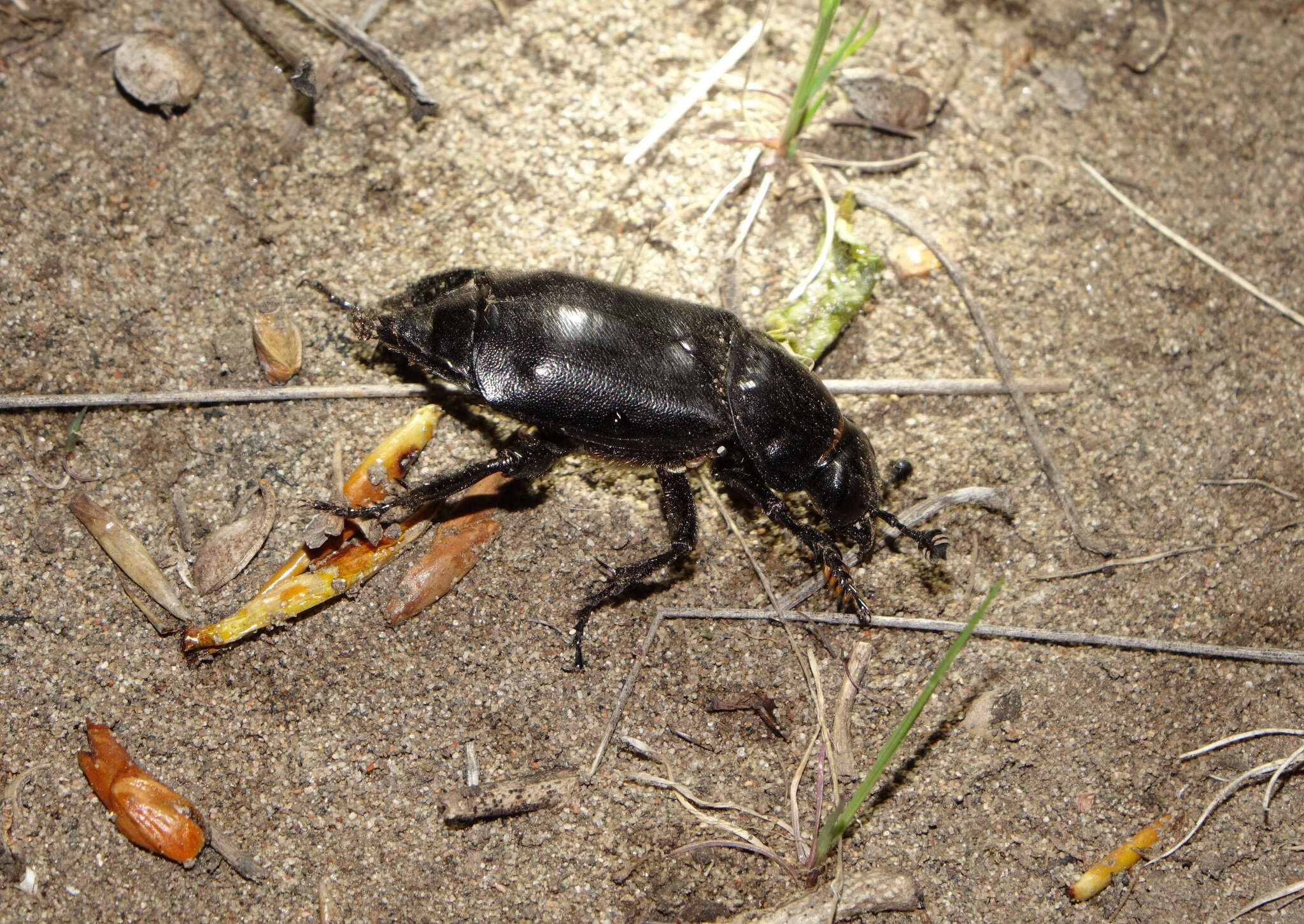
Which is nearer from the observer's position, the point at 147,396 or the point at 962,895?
the point at 962,895

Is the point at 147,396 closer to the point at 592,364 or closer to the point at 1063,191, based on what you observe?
the point at 592,364

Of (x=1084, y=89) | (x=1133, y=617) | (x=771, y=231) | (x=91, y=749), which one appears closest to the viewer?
(x=91, y=749)

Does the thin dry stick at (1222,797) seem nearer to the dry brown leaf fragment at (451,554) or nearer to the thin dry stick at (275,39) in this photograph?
the dry brown leaf fragment at (451,554)

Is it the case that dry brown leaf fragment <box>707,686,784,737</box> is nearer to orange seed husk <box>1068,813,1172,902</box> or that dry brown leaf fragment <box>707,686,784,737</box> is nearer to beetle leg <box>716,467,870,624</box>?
beetle leg <box>716,467,870,624</box>

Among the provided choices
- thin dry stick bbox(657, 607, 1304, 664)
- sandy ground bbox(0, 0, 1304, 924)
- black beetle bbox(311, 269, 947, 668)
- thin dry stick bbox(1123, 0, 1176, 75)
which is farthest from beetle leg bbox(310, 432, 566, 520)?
thin dry stick bbox(1123, 0, 1176, 75)

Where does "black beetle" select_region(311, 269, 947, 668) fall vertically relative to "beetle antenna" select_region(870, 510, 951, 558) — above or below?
above

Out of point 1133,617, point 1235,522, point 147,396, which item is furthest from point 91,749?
point 1235,522

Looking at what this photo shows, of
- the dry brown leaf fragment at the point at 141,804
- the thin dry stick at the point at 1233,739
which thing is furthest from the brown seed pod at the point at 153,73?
the thin dry stick at the point at 1233,739
